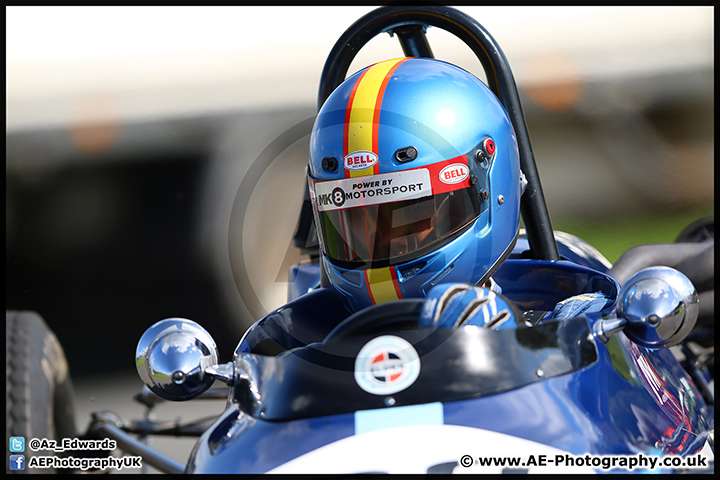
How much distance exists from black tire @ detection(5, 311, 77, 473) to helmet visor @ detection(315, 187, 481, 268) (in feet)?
4.92

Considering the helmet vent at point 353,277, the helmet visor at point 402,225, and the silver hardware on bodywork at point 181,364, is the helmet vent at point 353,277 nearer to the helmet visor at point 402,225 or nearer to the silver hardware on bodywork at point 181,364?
the helmet visor at point 402,225

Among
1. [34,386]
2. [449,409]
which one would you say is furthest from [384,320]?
[34,386]

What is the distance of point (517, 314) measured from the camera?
5.43 ft

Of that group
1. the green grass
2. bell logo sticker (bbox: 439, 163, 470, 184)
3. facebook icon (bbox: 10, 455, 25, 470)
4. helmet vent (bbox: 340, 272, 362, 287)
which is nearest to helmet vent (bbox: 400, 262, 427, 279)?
helmet vent (bbox: 340, 272, 362, 287)

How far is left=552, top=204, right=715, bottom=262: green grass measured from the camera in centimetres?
897

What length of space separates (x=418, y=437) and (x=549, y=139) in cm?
1174

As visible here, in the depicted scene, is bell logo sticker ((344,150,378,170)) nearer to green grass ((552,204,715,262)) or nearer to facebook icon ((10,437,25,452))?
facebook icon ((10,437,25,452))

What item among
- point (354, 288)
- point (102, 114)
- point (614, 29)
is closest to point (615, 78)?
point (614, 29)

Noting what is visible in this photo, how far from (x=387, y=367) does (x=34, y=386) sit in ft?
6.36

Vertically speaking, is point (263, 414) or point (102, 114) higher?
point (102, 114)

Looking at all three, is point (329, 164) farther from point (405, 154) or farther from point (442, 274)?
point (442, 274)

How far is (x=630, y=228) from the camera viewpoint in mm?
9586

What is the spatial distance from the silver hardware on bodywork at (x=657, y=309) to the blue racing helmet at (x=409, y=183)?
586 millimetres

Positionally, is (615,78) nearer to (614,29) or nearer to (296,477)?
(614,29)
